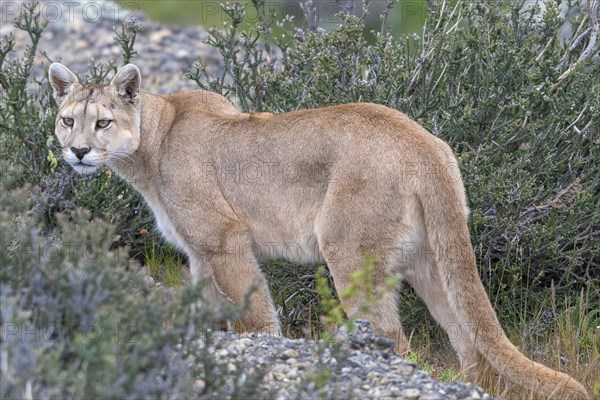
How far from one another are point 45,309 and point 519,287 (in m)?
3.68

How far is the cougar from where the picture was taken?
5.62 metres

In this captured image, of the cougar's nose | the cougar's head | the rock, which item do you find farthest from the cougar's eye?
the rock

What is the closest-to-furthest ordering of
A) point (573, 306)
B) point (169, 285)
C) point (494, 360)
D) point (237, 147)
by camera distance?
point (494, 360)
point (237, 147)
point (573, 306)
point (169, 285)

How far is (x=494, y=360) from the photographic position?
5.30 metres

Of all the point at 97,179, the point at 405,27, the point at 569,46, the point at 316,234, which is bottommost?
the point at 316,234

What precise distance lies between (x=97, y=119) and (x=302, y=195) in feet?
4.84

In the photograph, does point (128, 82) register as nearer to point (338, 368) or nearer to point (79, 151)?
point (79, 151)

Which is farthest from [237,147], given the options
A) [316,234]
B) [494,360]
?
[494,360]

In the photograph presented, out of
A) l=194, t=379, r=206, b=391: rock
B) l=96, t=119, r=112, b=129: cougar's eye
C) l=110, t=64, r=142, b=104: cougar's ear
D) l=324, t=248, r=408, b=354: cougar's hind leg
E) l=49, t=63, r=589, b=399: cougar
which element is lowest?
l=194, t=379, r=206, b=391: rock

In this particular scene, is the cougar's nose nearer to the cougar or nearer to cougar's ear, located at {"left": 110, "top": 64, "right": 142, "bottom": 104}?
the cougar

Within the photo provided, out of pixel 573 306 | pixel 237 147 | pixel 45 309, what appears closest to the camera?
pixel 45 309

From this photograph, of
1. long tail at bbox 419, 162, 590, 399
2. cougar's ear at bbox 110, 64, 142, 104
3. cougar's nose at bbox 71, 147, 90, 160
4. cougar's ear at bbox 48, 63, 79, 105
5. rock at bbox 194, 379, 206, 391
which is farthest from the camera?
cougar's ear at bbox 48, 63, 79, 105

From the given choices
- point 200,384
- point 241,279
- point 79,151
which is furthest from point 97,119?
point 200,384

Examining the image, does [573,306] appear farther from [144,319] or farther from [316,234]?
[144,319]
